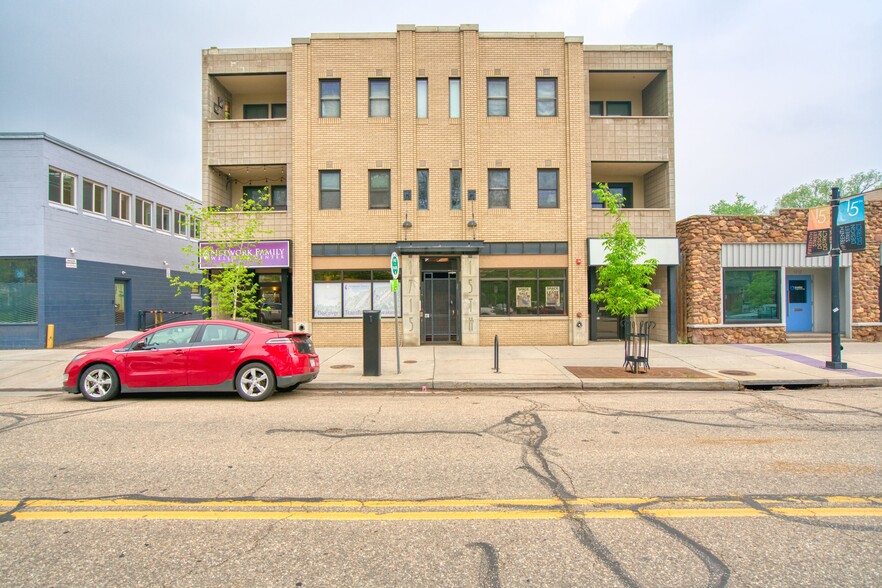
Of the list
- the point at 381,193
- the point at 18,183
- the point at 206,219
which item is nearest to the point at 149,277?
the point at 18,183

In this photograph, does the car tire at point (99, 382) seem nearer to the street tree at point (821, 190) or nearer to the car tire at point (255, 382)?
the car tire at point (255, 382)

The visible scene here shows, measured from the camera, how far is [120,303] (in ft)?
70.4

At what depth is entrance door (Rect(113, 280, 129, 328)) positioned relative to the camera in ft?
69.0

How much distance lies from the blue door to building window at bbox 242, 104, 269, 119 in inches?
813

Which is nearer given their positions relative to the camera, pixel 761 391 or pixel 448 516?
pixel 448 516

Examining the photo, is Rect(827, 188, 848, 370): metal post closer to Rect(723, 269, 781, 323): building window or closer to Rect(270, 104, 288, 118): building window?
Rect(723, 269, 781, 323): building window

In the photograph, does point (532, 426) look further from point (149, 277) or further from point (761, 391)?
point (149, 277)

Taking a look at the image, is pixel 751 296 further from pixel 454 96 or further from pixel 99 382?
pixel 99 382

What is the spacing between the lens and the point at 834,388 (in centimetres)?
1011

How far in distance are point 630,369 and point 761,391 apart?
2570 mm

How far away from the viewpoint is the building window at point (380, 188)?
669 inches

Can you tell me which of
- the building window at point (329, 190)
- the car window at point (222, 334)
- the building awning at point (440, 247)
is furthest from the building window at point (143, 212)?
the car window at point (222, 334)

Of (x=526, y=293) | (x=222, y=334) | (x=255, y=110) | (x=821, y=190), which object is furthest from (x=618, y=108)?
(x=821, y=190)

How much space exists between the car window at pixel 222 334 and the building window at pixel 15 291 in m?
12.4
